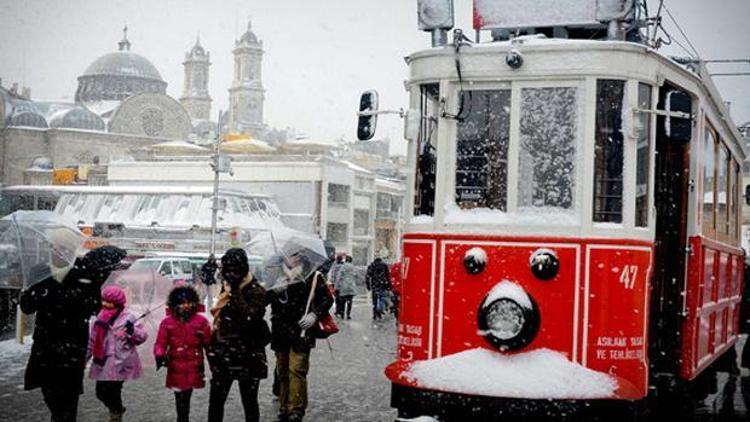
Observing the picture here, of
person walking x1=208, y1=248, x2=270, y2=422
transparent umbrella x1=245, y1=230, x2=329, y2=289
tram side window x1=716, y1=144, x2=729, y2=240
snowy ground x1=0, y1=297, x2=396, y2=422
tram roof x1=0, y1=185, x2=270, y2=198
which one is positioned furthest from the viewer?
tram roof x1=0, y1=185, x2=270, y2=198

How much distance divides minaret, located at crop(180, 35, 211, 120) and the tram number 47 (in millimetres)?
123981

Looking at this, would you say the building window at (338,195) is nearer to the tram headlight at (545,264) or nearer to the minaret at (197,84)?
the tram headlight at (545,264)

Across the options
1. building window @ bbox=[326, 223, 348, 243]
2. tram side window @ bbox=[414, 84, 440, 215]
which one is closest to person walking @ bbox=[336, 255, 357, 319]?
tram side window @ bbox=[414, 84, 440, 215]

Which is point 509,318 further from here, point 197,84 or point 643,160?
point 197,84

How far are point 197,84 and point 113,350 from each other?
128017mm

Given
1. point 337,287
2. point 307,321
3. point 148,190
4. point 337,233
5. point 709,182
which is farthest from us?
point 337,233

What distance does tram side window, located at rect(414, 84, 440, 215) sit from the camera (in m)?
8.14

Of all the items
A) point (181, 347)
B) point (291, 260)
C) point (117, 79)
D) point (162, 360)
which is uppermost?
point (117, 79)

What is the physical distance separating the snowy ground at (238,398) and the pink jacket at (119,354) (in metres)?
1.51

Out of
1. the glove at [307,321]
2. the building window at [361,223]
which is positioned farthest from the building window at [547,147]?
the building window at [361,223]

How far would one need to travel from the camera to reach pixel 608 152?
7.73 metres

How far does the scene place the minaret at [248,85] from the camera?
129625mm

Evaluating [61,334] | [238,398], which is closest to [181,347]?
[61,334]

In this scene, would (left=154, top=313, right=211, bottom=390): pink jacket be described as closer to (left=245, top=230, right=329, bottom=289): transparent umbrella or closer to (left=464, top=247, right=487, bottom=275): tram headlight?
(left=245, top=230, right=329, bottom=289): transparent umbrella
